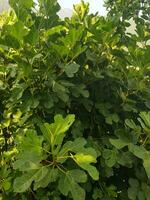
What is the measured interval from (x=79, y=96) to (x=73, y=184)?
80cm

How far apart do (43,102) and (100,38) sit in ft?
1.78

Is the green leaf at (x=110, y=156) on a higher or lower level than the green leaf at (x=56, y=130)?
lower

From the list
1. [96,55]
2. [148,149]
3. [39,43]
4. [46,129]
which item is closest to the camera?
[46,129]

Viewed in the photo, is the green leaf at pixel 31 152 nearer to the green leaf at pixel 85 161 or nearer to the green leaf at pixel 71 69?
the green leaf at pixel 85 161

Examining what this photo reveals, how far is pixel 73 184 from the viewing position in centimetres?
178

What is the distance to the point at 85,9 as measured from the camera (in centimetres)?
302

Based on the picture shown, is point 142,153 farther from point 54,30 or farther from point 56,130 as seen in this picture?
point 54,30

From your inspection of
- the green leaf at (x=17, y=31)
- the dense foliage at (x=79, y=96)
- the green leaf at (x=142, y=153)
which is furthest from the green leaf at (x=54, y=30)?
the green leaf at (x=142, y=153)

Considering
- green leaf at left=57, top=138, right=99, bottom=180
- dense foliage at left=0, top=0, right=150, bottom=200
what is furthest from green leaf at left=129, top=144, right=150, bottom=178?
green leaf at left=57, top=138, right=99, bottom=180

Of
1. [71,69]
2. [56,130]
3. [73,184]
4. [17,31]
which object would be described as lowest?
[73,184]

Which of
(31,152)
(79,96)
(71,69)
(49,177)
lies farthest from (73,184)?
(79,96)

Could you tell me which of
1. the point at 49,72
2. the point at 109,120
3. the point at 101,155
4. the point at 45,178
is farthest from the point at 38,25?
the point at 45,178

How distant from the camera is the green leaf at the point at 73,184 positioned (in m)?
1.77

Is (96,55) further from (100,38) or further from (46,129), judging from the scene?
(46,129)
